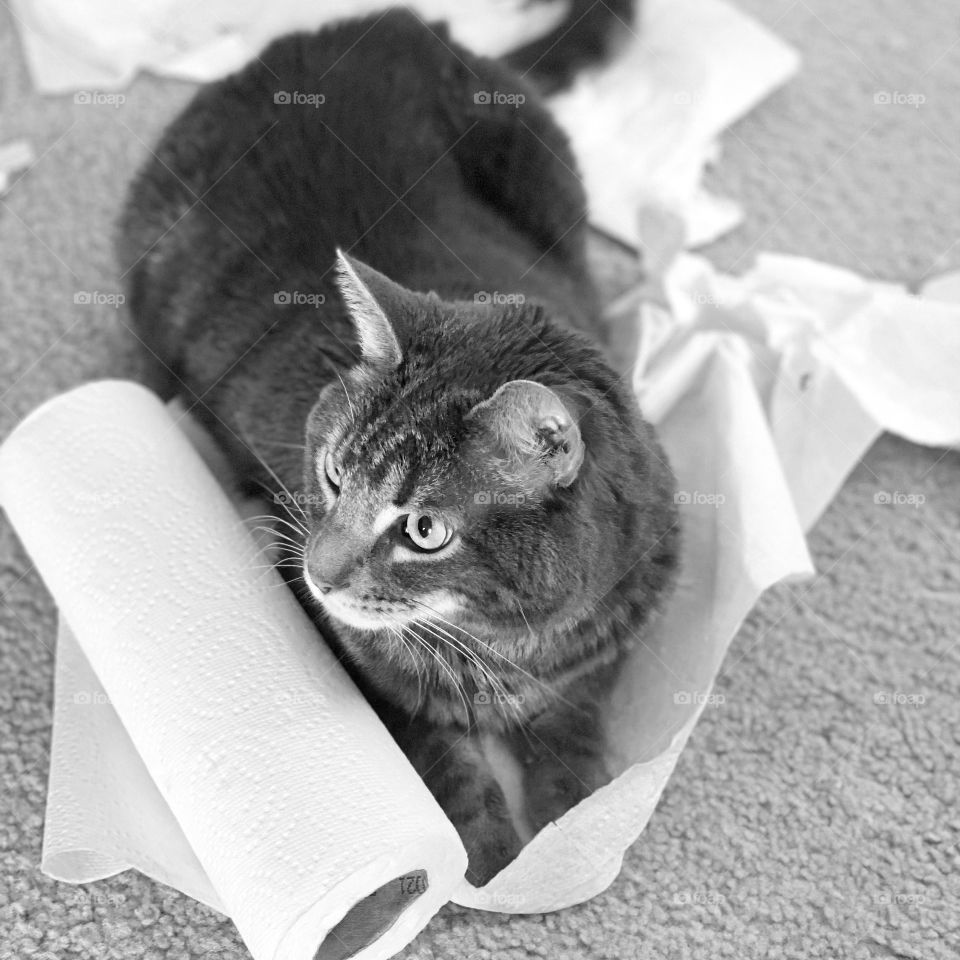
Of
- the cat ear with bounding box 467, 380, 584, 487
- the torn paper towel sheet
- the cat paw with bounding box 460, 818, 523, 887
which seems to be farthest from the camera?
the torn paper towel sheet

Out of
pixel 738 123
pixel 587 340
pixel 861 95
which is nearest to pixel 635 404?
pixel 587 340

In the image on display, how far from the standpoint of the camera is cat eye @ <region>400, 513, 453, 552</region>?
1.03 metres

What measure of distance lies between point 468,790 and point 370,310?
571 mm

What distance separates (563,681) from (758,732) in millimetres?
365

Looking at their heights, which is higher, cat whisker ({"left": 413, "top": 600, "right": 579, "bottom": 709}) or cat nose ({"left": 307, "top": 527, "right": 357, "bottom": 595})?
cat nose ({"left": 307, "top": 527, "right": 357, "bottom": 595})

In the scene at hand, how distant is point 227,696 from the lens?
112 cm

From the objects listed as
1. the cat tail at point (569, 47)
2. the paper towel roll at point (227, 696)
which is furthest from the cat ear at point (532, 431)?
the cat tail at point (569, 47)

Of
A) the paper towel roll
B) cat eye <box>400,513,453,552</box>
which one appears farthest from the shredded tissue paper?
cat eye <box>400,513,453,552</box>

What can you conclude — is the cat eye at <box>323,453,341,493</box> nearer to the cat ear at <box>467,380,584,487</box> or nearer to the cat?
the cat

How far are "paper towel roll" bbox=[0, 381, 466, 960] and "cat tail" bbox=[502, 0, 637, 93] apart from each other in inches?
46.7

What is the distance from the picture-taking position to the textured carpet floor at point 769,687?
1.23 metres

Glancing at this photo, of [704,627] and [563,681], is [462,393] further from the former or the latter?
[704,627]

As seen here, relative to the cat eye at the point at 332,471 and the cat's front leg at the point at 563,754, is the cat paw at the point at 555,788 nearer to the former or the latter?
the cat's front leg at the point at 563,754

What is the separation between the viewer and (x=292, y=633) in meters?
1.21
